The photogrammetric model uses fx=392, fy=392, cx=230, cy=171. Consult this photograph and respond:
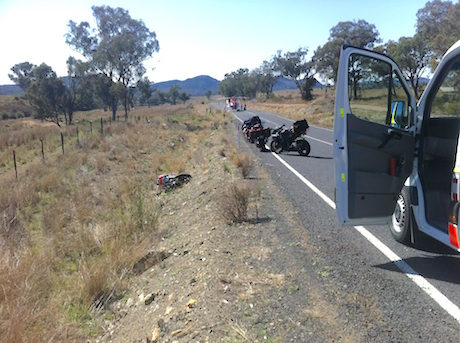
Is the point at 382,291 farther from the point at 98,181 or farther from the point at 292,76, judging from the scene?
the point at 292,76

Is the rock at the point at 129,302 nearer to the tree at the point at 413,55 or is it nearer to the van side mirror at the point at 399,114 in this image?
the van side mirror at the point at 399,114

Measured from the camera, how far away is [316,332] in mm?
3354

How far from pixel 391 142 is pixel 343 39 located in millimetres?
66498

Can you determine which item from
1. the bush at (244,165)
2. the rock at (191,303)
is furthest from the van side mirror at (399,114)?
the bush at (244,165)

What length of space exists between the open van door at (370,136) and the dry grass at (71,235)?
333cm

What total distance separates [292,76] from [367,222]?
9035 cm

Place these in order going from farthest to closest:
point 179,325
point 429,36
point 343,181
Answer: point 429,36
point 343,181
point 179,325

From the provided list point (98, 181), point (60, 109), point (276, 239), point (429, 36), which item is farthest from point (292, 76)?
point (276, 239)

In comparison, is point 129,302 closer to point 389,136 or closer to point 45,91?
point 389,136

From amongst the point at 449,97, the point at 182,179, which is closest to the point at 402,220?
the point at 449,97

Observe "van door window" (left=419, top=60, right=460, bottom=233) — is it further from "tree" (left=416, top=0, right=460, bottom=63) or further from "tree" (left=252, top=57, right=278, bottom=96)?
"tree" (left=252, top=57, right=278, bottom=96)

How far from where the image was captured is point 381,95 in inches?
191

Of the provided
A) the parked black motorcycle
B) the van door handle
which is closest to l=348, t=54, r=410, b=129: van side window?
the van door handle

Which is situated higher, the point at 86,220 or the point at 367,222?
the point at 367,222
